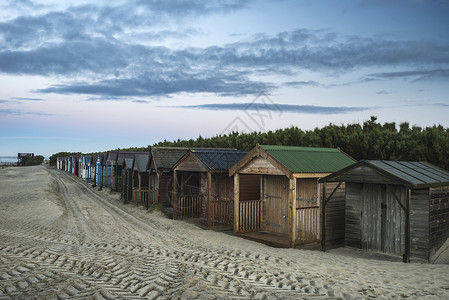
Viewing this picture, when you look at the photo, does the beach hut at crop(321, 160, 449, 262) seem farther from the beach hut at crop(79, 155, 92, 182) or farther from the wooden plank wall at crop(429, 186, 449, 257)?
the beach hut at crop(79, 155, 92, 182)

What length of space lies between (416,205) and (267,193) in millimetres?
6274

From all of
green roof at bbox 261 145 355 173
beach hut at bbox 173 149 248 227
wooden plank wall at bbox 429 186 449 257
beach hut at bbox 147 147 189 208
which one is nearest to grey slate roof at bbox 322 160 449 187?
wooden plank wall at bbox 429 186 449 257

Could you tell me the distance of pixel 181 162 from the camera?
1920 cm

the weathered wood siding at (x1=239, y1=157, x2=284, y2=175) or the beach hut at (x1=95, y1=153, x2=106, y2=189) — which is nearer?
the weathered wood siding at (x1=239, y1=157, x2=284, y2=175)

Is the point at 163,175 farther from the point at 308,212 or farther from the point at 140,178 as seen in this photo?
the point at 308,212

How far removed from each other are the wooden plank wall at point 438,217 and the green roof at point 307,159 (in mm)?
3625

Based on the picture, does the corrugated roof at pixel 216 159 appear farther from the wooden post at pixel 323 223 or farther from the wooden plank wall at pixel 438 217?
the wooden plank wall at pixel 438 217

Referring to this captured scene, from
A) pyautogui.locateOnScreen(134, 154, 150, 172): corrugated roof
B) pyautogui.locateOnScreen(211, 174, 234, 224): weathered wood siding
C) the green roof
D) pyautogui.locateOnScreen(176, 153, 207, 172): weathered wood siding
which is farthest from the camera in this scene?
pyautogui.locateOnScreen(134, 154, 150, 172): corrugated roof

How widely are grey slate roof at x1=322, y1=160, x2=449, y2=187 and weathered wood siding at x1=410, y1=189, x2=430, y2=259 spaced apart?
0.48 m

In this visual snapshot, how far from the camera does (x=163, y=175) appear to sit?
2434 cm

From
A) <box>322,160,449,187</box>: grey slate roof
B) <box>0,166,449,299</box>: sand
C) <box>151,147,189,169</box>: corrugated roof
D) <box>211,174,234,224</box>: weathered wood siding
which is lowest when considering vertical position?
Result: <box>0,166,449,299</box>: sand

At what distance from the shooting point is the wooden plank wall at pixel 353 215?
497 inches

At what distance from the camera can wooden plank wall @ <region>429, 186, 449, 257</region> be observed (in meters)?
11.0

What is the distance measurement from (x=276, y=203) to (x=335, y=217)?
104 inches
